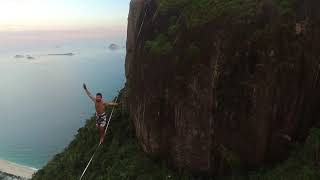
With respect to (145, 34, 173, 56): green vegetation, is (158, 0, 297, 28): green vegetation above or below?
above

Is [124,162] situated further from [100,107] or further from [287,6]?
[287,6]

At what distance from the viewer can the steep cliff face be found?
27.2 ft

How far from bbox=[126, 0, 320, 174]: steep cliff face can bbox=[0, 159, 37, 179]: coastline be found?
3017cm

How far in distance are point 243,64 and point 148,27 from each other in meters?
2.67

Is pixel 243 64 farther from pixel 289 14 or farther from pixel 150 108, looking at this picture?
pixel 150 108

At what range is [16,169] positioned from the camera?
39.1m

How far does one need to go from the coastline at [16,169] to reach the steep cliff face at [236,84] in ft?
99.0

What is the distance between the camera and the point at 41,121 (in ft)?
168

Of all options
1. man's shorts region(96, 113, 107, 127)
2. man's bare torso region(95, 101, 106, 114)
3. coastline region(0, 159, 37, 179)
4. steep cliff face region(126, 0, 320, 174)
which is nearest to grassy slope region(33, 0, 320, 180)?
steep cliff face region(126, 0, 320, 174)

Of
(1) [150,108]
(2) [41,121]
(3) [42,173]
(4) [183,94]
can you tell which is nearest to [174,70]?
(4) [183,94]

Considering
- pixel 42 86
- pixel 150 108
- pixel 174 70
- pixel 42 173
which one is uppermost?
pixel 174 70

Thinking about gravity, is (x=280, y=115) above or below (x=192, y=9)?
below

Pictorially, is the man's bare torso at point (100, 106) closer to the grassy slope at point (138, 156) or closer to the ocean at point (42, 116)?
the grassy slope at point (138, 156)

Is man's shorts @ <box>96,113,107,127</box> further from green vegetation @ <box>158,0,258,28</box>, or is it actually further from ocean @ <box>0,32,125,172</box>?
ocean @ <box>0,32,125,172</box>
